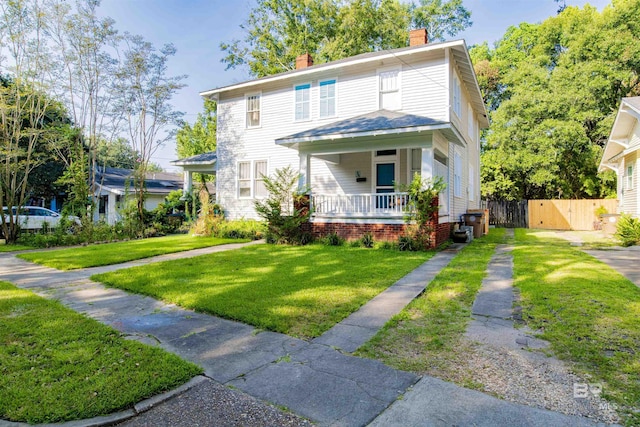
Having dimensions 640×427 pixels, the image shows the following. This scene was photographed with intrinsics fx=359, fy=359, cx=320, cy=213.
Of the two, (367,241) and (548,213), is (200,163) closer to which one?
(367,241)

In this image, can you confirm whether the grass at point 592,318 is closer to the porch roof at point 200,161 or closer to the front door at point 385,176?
the front door at point 385,176

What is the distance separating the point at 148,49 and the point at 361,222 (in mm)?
12300

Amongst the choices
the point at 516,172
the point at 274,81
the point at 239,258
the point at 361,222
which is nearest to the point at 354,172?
the point at 361,222

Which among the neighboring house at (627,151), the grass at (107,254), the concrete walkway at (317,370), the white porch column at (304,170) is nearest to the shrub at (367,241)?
the white porch column at (304,170)

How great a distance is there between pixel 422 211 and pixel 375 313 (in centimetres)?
611

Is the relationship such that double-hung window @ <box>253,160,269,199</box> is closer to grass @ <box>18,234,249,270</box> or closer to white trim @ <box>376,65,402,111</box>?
grass @ <box>18,234,249,270</box>

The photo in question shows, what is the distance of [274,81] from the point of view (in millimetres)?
15609

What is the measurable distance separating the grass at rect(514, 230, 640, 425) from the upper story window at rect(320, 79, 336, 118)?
9441 millimetres

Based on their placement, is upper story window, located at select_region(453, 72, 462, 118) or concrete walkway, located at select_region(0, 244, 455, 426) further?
upper story window, located at select_region(453, 72, 462, 118)

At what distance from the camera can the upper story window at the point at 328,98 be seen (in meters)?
14.5

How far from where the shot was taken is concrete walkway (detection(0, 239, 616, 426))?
2.55 metres

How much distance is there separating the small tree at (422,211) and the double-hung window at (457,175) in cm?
417

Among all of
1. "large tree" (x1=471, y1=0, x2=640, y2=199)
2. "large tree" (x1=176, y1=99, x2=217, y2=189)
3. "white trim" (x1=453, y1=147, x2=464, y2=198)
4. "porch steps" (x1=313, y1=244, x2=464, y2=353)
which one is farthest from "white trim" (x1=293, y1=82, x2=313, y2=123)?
"large tree" (x1=176, y1=99, x2=217, y2=189)

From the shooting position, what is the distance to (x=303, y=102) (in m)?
15.1
